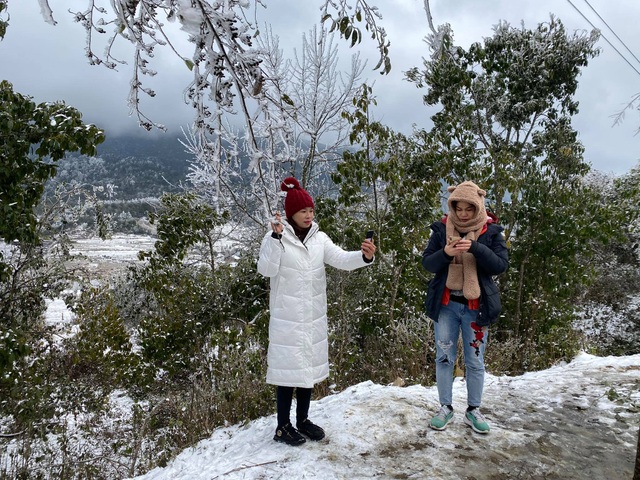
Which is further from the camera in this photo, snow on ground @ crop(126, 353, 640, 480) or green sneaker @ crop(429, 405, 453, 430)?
green sneaker @ crop(429, 405, 453, 430)

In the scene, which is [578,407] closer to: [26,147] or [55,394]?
[26,147]

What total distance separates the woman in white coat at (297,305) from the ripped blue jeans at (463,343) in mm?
718

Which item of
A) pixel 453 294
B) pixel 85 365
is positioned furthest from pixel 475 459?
pixel 85 365

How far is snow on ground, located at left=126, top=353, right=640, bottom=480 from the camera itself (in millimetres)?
2787

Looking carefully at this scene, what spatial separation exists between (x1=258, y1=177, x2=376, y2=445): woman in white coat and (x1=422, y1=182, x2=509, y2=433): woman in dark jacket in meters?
0.55

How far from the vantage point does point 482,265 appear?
295 centimetres

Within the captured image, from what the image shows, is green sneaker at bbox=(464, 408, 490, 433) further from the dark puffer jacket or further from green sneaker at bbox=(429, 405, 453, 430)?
the dark puffer jacket

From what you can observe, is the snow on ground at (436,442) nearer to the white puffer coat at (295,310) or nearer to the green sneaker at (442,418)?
the green sneaker at (442,418)

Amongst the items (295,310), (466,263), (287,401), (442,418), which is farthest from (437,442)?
(295,310)

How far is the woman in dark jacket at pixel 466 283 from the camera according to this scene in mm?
2938

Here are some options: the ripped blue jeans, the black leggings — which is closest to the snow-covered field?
the black leggings

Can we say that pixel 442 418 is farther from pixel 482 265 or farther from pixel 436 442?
pixel 482 265

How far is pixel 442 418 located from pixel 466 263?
1.17m

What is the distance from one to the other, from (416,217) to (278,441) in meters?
5.57
